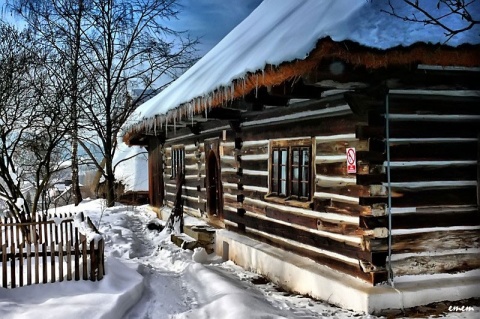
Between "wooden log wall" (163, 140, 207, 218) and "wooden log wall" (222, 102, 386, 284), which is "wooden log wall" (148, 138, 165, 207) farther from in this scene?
"wooden log wall" (222, 102, 386, 284)

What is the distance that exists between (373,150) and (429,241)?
1370 mm

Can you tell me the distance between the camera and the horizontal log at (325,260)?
18.0 feet

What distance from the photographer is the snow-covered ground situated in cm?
516

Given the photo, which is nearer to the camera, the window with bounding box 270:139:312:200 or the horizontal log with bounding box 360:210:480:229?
the horizontal log with bounding box 360:210:480:229

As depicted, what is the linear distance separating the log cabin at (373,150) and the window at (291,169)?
27 mm

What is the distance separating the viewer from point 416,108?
222 inches

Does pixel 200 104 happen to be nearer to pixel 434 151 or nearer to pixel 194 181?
pixel 434 151

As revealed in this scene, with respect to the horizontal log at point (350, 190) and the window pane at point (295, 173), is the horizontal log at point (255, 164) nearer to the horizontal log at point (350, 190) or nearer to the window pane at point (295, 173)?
the window pane at point (295, 173)

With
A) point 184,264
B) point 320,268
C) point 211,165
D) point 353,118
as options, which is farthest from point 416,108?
point 211,165

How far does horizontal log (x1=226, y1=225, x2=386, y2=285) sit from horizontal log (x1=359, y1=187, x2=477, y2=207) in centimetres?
85

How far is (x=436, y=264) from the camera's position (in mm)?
5762

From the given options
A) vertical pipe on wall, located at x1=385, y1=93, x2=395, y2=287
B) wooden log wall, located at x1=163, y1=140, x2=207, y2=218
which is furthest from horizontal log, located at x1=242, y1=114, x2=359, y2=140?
wooden log wall, located at x1=163, y1=140, x2=207, y2=218

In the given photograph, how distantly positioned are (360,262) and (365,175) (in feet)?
3.43

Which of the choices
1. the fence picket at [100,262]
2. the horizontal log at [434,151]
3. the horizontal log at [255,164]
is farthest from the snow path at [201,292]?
the horizontal log at [434,151]
